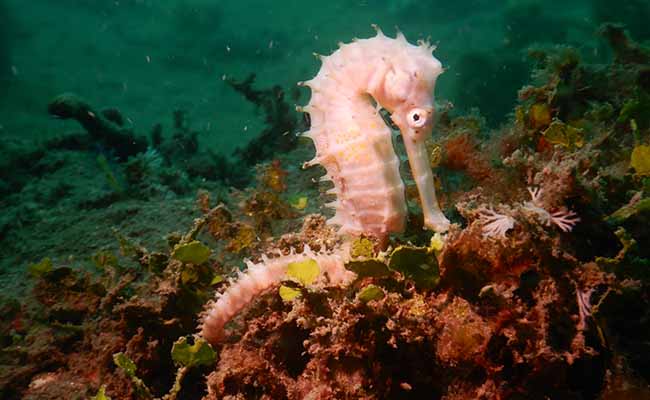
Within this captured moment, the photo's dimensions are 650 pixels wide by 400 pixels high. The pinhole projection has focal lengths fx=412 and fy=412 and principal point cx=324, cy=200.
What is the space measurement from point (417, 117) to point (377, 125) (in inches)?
9.7

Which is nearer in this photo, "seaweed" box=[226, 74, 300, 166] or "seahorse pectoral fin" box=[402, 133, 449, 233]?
"seahorse pectoral fin" box=[402, 133, 449, 233]

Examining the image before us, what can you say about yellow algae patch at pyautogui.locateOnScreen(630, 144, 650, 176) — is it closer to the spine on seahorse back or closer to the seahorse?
the seahorse

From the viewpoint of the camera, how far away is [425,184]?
2.50m

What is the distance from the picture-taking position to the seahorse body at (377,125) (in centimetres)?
248

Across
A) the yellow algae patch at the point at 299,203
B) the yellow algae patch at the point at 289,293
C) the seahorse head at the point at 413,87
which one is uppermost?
the yellow algae patch at the point at 299,203

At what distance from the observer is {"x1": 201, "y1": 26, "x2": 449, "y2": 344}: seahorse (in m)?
2.48

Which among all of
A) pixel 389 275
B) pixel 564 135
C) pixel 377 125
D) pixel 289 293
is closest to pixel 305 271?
pixel 289 293

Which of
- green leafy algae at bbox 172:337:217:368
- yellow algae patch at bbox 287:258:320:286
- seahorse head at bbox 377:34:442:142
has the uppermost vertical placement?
seahorse head at bbox 377:34:442:142

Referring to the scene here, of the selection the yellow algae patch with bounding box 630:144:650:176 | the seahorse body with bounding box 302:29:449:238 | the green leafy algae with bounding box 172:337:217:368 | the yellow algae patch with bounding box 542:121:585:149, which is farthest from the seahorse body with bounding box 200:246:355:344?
the yellow algae patch with bounding box 630:144:650:176

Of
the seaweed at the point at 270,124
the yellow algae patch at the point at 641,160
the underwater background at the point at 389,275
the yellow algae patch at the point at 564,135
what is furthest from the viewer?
the seaweed at the point at 270,124

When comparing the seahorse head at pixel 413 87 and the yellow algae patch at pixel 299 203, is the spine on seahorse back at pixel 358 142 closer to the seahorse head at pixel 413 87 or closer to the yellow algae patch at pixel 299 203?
the seahorse head at pixel 413 87

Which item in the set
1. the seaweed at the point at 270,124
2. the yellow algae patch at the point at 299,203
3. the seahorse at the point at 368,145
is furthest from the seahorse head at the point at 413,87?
the seaweed at the point at 270,124

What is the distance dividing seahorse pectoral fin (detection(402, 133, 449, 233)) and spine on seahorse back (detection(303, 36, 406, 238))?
0.11 metres

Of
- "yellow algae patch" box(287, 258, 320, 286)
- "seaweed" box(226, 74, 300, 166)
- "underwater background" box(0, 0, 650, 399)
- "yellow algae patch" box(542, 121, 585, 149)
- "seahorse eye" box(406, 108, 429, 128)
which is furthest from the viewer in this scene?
"seaweed" box(226, 74, 300, 166)
